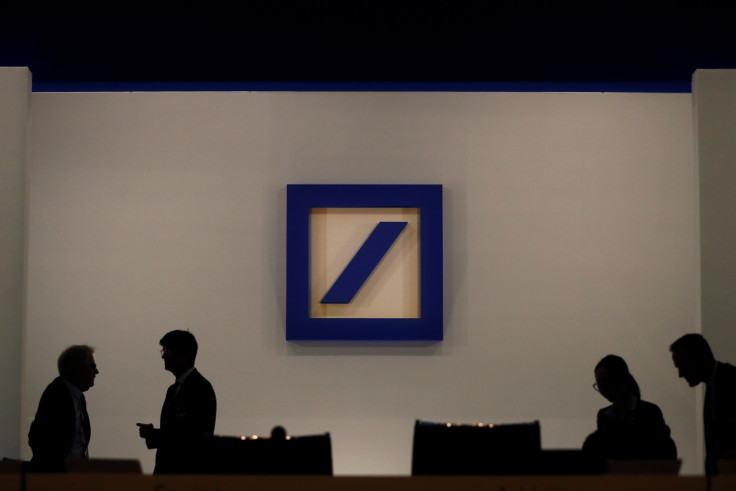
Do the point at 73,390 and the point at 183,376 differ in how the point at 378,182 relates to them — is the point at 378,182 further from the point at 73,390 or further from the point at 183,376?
the point at 73,390

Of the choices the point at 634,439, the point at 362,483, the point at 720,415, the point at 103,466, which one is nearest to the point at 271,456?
the point at 362,483

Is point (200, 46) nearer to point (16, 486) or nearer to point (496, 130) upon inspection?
point (16, 486)

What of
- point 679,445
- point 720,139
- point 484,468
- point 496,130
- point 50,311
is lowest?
point 679,445

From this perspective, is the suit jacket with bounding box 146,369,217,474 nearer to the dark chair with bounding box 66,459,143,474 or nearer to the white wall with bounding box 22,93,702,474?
the dark chair with bounding box 66,459,143,474

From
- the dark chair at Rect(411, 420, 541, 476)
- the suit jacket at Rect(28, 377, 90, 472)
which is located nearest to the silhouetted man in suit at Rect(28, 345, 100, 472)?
the suit jacket at Rect(28, 377, 90, 472)

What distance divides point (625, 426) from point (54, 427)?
252 cm

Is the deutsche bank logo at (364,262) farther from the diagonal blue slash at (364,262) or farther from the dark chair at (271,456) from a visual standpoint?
the dark chair at (271,456)

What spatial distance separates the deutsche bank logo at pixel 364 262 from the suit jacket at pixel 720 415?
2561 mm

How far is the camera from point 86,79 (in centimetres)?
443

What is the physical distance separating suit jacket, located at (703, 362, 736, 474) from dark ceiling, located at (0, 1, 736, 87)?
1555 mm

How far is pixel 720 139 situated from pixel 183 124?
12.0 ft

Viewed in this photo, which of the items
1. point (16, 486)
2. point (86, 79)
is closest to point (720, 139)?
point (86, 79)

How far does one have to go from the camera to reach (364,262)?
589 cm

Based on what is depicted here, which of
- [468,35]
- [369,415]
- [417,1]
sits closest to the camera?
[417,1]
